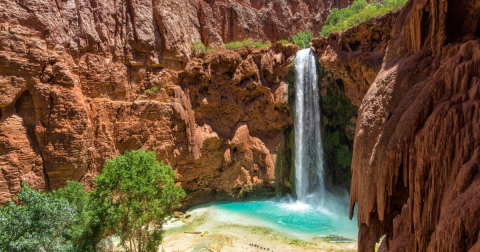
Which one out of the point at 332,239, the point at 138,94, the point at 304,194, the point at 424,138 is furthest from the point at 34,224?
the point at 304,194

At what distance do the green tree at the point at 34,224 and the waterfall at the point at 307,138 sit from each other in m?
16.0

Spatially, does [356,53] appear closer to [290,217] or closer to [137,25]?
[290,217]

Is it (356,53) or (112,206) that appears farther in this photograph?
(356,53)

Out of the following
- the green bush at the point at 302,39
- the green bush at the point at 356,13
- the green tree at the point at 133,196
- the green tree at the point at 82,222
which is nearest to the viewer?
the green tree at the point at 82,222

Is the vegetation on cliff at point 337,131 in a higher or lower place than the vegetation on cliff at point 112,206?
higher

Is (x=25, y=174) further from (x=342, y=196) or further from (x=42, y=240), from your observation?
(x=342, y=196)

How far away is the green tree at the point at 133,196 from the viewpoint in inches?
375

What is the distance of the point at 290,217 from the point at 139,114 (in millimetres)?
12514

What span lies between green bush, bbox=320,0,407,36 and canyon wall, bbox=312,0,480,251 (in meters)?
12.6

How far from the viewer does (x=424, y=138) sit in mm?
4156

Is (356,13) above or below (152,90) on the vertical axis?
above

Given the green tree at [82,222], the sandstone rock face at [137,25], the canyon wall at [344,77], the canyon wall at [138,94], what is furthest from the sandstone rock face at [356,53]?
the green tree at [82,222]

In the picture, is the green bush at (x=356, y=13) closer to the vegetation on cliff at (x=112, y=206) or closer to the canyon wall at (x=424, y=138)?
the canyon wall at (x=424, y=138)

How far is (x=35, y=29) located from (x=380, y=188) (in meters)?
17.3
